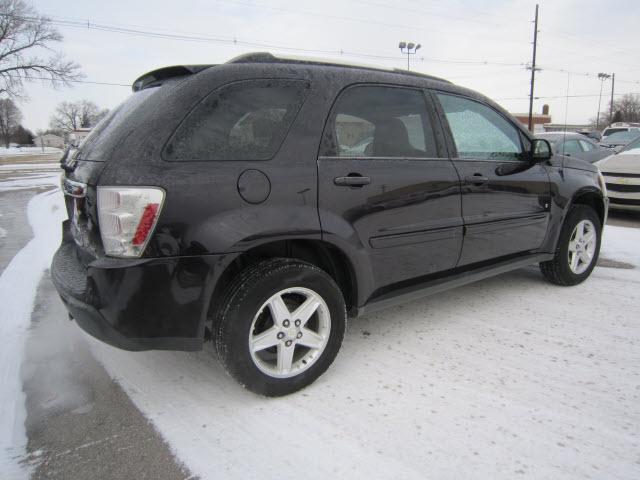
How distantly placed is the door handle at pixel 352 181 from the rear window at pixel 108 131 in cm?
105

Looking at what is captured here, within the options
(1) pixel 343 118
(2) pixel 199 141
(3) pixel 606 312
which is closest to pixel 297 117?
(1) pixel 343 118

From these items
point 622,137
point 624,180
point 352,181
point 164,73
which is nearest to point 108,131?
point 164,73

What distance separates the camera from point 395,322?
3457 mm

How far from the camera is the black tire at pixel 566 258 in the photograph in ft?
13.3

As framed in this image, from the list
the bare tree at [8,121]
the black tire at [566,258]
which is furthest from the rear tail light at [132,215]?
the bare tree at [8,121]

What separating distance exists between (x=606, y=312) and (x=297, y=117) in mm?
2867

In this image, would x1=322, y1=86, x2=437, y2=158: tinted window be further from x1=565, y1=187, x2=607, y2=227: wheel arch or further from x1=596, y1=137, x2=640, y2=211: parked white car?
x1=596, y1=137, x2=640, y2=211: parked white car

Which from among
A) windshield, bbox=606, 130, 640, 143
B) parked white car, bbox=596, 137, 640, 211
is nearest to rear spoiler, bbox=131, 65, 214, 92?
parked white car, bbox=596, 137, 640, 211

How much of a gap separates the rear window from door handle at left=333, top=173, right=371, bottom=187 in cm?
105

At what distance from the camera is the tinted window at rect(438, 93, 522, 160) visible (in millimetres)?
3205

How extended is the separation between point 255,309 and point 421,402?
0.98 meters

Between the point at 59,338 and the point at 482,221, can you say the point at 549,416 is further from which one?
the point at 59,338

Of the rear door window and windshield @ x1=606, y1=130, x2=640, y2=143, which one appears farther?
windshield @ x1=606, y1=130, x2=640, y2=143

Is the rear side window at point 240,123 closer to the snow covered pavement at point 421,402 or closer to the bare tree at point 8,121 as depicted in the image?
the snow covered pavement at point 421,402
